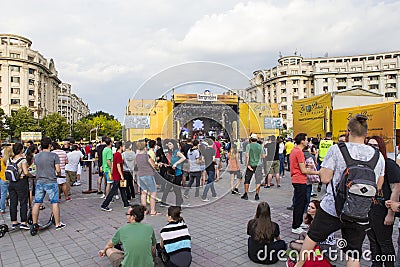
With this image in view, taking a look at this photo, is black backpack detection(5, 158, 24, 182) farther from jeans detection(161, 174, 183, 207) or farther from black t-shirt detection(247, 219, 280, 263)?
black t-shirt detection(247, 219, 280, 263)

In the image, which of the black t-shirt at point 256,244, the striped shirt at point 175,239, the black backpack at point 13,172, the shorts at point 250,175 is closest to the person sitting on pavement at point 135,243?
the striped shirt at point 175,239

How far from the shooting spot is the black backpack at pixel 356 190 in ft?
7.43

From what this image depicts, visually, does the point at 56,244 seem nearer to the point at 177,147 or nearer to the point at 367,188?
the point at 177,147

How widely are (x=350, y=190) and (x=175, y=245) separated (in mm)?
2150

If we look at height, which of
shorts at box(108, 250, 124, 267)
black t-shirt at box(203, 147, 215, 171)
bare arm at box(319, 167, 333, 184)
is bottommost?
shorts at box(108, 250, 124, 267)

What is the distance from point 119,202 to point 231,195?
3212 millimetres

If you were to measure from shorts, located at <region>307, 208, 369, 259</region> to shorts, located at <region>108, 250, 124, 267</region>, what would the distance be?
7.34 ft

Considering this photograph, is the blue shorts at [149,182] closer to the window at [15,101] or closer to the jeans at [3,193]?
the jeans at [3,193]

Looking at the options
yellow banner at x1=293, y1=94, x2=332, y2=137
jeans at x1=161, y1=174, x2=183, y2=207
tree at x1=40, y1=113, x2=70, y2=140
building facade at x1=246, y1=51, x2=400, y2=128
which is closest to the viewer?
jeans at x1=161, y1=174, x2=183, y2=207

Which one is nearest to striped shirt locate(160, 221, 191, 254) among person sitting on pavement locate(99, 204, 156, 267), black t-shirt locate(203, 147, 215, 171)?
person sitting on pavement locate(99, 204, 156, 267)

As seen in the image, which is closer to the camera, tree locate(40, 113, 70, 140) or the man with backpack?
the man with backpack

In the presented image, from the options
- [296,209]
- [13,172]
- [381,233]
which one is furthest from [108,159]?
[381,233]

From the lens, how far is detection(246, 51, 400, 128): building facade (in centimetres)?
7056

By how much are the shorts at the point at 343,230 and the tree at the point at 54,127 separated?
5255 centimetres
